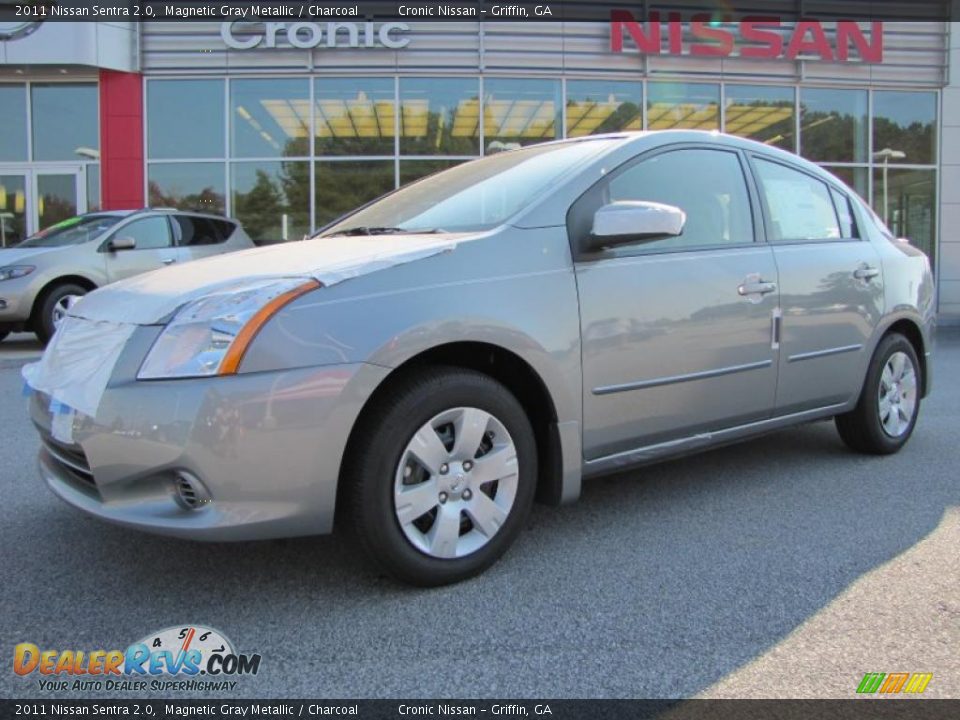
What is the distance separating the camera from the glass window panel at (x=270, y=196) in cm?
1340

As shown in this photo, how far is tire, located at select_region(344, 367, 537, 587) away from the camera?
96.5 inches

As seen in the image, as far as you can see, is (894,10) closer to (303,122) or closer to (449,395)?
(303,122)

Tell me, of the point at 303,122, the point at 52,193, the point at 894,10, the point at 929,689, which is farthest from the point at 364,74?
the point at 929,689

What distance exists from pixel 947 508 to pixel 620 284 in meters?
1.83

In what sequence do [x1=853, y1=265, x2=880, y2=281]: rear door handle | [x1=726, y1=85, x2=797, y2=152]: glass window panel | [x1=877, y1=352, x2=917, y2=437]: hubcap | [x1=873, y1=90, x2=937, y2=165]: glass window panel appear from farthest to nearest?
[x1=873, y1=90, x2=937, y2=165]: glass window panel < [x1=726, y1=85, x2=797, y2=152]: glass window panel < [x1=877, y1=352, x2=917, y2=437]: hubcap < [x1=853, y1=265, x2=880, y2=281]: rear door handle

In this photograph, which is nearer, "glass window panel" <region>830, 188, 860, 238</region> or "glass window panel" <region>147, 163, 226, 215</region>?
"glass window panel" <region>830, 188, 860, 238</region>

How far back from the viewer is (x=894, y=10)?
14.3 metres

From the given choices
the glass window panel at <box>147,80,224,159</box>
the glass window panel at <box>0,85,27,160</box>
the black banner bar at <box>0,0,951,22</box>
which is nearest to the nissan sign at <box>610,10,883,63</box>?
the black banner bar at <box>0,0,951,22</box>

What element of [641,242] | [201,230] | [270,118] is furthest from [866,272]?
[270,118]

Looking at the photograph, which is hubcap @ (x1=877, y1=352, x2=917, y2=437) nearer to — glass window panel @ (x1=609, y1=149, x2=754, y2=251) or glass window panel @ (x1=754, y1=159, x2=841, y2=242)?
glass window panel @ (x1=754, y1=159, x2=841, y2=242)

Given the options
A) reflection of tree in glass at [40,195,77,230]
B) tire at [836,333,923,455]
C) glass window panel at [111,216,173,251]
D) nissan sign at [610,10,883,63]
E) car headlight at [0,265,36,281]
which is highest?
nissan sign at [610,10,883,63]

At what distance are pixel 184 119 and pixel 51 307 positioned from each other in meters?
5.46

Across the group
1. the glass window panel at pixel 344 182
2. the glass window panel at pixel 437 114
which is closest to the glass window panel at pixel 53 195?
the glass window panel at pixel 344 182

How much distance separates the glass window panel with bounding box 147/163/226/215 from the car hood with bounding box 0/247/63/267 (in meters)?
4.26
